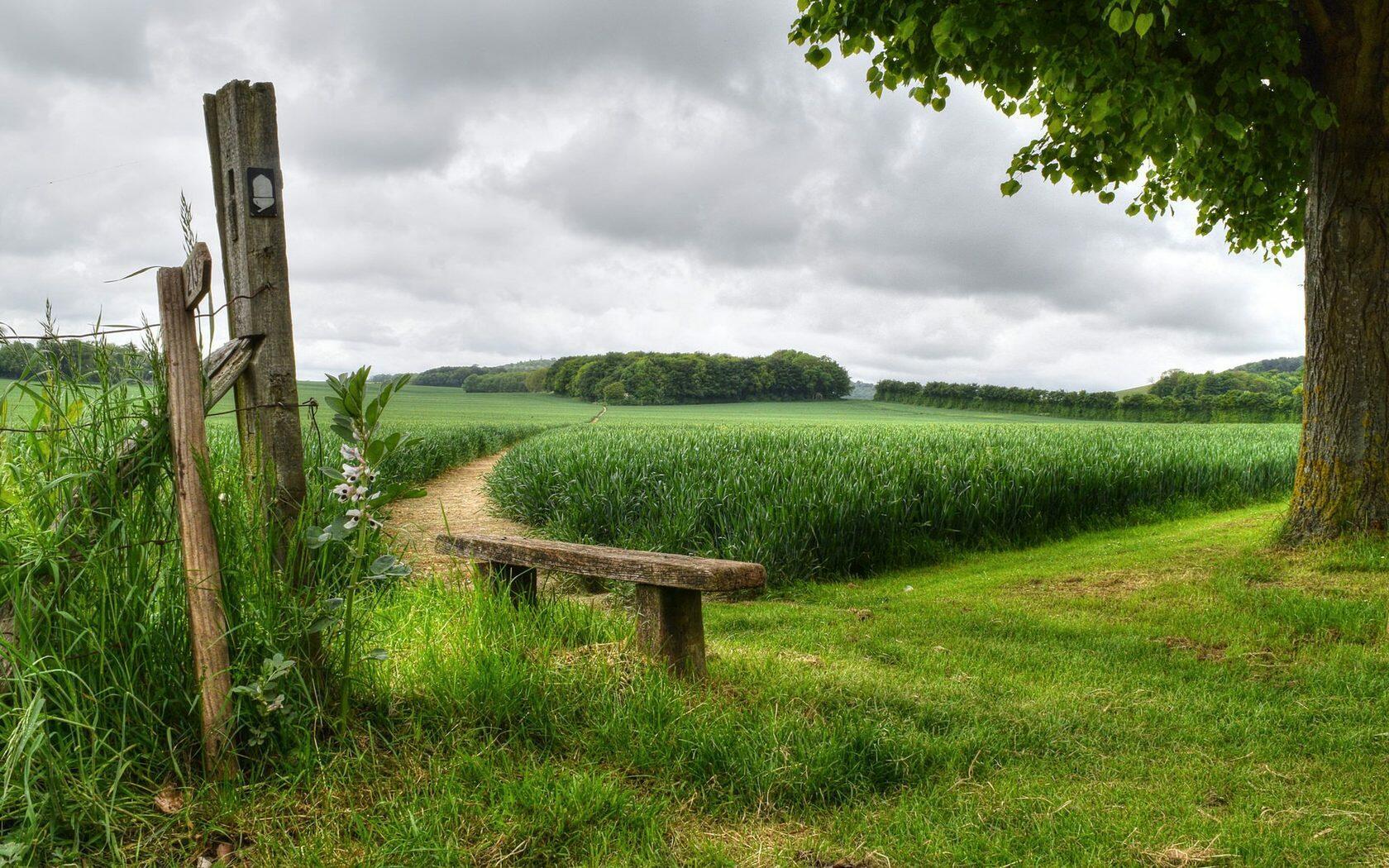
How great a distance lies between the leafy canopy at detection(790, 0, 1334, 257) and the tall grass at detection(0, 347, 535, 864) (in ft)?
21.3

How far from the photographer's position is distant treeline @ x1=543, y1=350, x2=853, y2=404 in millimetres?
85188

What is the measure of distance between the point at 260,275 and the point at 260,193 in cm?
32

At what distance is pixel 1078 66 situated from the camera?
7062mm

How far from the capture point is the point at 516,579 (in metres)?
5.29

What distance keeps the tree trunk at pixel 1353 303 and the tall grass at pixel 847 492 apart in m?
3.82

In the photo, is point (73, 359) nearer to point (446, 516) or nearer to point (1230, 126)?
point (446, 516)

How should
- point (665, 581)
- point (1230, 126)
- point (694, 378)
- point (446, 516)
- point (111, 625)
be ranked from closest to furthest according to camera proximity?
1. point (111, 625)
2. point (665, 581)
3. point (1230, 126)
4. point (446, 516)
5. point (694, 378)

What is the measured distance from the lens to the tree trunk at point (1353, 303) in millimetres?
7680

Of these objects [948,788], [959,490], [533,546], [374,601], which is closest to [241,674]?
[374,601]

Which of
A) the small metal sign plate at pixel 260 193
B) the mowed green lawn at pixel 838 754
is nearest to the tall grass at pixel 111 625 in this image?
the mowed green lawn at pixel 838 754

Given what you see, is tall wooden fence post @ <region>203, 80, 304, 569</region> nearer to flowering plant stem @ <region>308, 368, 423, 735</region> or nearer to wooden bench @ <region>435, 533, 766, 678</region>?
flowering plant stem @ <region>308, 368, 423, 735</region>

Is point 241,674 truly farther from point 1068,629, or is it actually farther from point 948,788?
point 1068,629

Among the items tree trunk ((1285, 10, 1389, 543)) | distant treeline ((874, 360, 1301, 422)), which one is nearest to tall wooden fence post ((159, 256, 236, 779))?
tree trunk ((1285, 10, 1389, 543))

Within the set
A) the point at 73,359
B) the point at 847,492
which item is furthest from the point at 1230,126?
the point at 73,359
